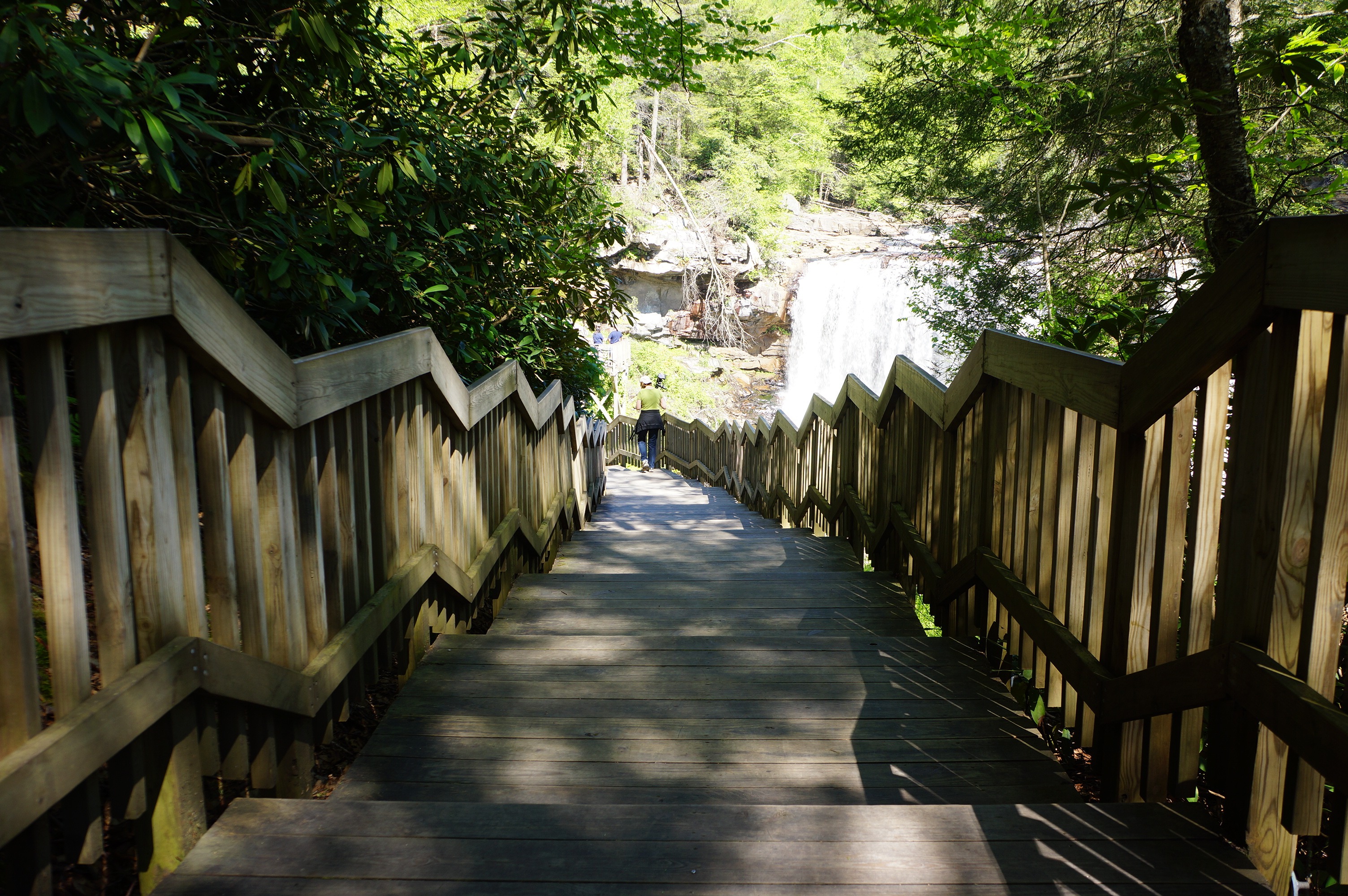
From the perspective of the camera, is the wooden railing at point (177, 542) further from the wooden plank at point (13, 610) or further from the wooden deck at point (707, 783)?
the wooden deck at point (707, 783)

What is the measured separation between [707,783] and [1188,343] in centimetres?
160

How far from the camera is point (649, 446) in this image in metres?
19.0

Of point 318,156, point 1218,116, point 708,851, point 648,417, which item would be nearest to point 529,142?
point 318,156

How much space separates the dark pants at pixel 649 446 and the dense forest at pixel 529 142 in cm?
712

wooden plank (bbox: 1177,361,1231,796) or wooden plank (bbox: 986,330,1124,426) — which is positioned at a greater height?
wooden plank (bbox: 986,330,1124,426)

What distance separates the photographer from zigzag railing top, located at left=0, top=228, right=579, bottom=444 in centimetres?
131

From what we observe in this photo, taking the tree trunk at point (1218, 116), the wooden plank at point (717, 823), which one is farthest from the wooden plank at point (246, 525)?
the tree trunk at point (1218, 116)

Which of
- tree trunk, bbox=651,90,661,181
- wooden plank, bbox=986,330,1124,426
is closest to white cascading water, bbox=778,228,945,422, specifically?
tree trunk, bbox=651,90,661,181

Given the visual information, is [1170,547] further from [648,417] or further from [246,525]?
[648,417]

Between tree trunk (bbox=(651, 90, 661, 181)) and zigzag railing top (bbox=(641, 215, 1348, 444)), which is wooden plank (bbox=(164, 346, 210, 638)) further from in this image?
tree trunk (bbox=(651, 90, 661, 181))

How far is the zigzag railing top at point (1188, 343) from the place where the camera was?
153 cm

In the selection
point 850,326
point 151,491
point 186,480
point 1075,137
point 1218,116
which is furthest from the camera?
point 850,326

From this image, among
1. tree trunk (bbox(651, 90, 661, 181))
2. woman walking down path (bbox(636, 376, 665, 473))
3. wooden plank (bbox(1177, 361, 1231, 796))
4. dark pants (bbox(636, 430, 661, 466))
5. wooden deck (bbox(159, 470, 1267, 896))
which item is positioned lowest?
dark pants (bbox(636, 430, 661, 466))

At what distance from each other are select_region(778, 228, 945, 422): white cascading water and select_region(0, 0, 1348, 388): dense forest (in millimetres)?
16911
